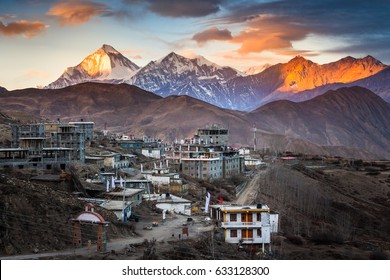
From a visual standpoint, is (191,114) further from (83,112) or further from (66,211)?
(66,211)

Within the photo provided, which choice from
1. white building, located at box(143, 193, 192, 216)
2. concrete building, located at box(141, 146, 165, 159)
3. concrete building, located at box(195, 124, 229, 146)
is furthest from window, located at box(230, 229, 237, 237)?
concrete building, located at box(195, 124, 229, 146)

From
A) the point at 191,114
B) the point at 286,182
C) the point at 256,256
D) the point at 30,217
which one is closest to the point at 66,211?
the point at 30,217

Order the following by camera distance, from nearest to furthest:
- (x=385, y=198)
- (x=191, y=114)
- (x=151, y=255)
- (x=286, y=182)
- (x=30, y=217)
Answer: (x=151, y=255) < (x=30, y=217) < (x=286, y=182) < (x=385, y=198) < (x=191, y=114)

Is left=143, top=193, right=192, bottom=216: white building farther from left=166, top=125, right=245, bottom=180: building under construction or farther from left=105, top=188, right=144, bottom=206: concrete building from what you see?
left=166, top=125, right=245, bottom=180: building under construction

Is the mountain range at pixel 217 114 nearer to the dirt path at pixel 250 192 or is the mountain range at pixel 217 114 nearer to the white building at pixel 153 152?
the white building at pixel 153 152

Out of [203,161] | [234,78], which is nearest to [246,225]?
[203,161]

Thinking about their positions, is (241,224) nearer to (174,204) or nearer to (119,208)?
(119,208)
